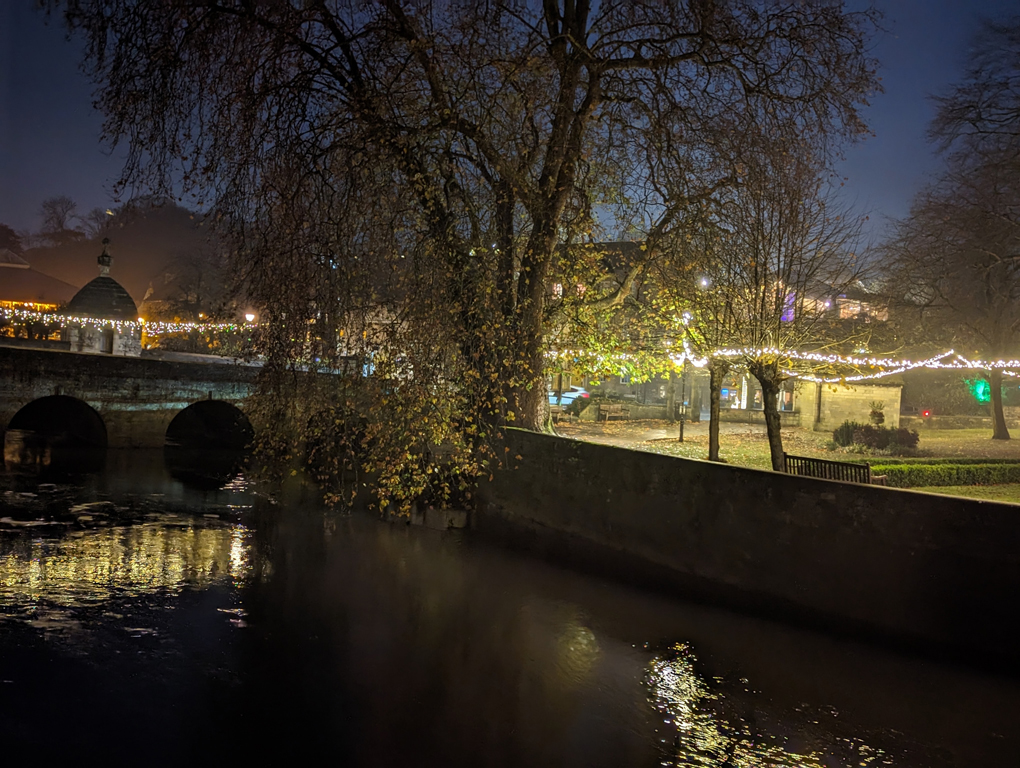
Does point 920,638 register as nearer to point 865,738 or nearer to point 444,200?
point 865,738

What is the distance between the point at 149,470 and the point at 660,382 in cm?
3466

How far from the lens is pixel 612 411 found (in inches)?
1371

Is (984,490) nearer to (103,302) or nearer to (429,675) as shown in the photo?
(429,675)

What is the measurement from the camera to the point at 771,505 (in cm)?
1024

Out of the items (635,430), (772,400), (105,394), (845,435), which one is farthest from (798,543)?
(105,394)

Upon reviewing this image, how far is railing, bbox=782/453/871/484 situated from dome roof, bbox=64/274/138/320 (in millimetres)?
32501

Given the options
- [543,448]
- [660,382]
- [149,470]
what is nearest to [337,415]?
[543,448]

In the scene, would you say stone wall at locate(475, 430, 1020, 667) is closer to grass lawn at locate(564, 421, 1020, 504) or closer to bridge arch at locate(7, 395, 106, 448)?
grass lawn at locate(564, 421, 1020, 504)

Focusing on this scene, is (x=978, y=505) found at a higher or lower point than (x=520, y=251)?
lower

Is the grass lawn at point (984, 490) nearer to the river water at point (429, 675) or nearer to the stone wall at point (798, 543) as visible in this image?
the stone wall at point (798, 543)

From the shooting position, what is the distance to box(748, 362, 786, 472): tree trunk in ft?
48.3

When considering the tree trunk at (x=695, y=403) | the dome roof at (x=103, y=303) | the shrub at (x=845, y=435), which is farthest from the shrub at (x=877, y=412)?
the dome roof at (x=103, y=303)

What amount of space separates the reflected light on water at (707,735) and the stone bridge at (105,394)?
17719 mm

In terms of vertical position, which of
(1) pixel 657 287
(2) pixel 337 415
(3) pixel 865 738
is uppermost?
(1) pixel 657 287
